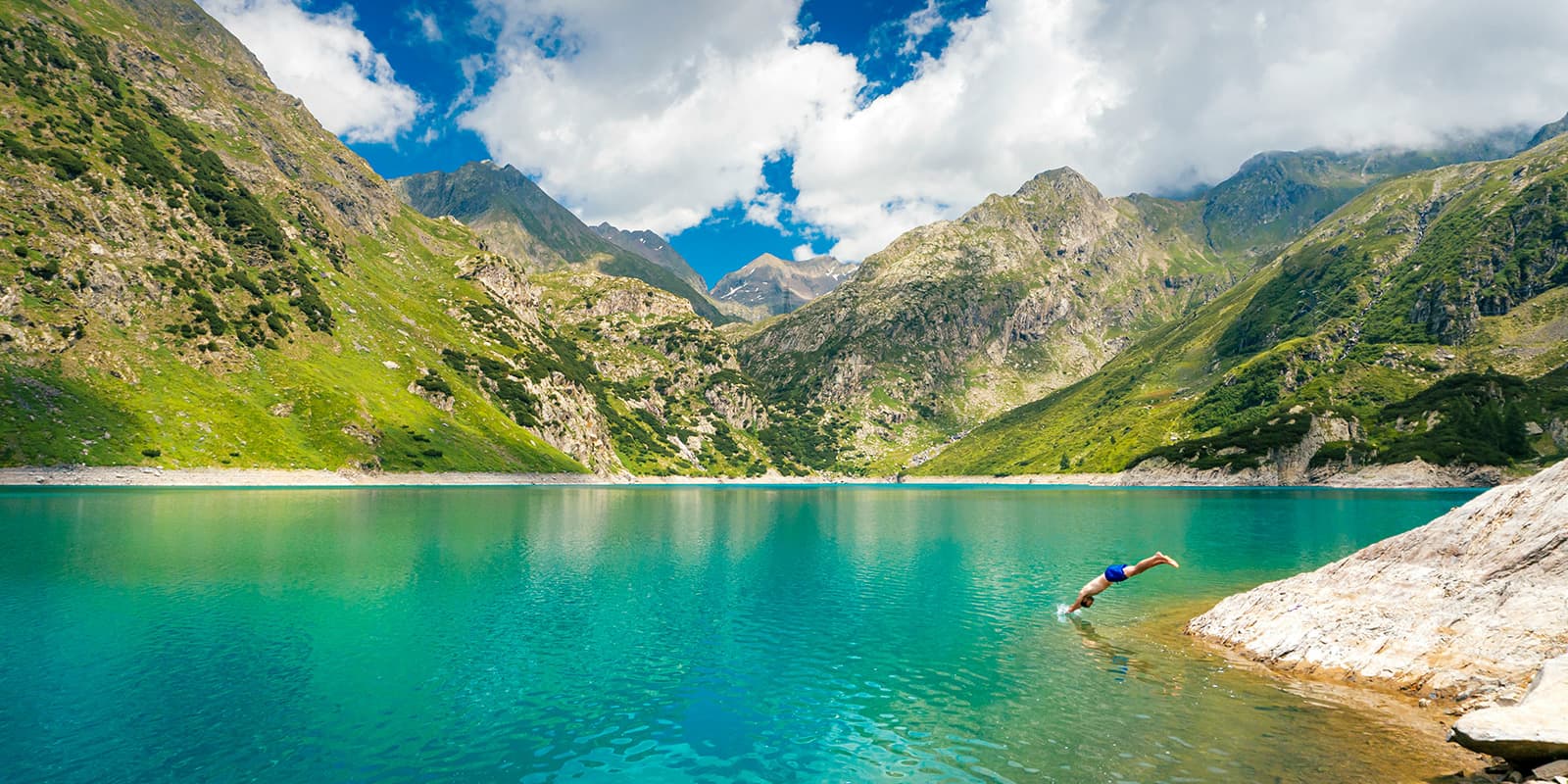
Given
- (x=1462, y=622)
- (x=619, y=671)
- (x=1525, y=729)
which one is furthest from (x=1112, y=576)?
(x=619, y=671)

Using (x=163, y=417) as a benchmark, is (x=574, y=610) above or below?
below

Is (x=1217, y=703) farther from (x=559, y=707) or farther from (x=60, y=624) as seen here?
(x=60, y=624)

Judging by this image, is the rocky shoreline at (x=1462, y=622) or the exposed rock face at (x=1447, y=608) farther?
the exposed rock face at (x=1447, y=608)

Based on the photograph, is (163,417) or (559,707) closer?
(559,707)

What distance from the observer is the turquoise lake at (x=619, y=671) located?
23672mm

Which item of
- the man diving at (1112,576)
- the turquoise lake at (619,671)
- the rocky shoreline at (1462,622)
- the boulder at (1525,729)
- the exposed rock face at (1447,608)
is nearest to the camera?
the boulder at (1525,729)

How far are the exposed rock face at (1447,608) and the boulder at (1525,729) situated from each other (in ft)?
26.2

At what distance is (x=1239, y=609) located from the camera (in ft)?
140

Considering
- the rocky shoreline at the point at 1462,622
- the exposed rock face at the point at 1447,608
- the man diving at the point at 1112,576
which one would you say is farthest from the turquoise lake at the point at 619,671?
the exposed rock face at the point at 1447,608

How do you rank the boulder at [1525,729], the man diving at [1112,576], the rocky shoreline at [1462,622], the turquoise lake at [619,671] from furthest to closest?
the man diving at [1112,576] → the turquoise lake at [619,671] → the rocky shoreline at [1462,622] → the boulder at [1525,729]

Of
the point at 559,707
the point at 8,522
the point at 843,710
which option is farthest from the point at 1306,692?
the point at 8,522

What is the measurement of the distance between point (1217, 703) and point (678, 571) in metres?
48.2

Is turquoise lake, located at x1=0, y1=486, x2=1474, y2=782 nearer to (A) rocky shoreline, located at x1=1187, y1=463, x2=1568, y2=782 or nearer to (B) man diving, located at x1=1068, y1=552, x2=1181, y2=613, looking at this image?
(B) man diving, located at x1=1068, y1=552, x2=1181, y2=613

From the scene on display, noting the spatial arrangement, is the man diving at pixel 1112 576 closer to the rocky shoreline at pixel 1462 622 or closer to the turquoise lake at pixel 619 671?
the turquoise lake at pixel 619 671
